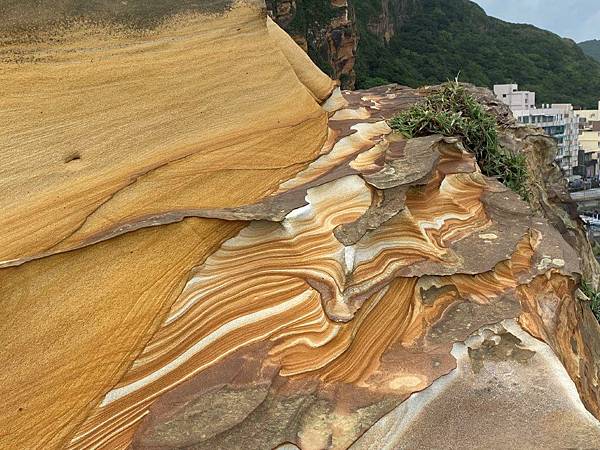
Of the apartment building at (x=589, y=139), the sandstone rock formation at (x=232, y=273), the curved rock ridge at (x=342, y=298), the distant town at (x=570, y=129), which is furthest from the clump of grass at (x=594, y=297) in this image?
the apartment building at (x=589, y=139)

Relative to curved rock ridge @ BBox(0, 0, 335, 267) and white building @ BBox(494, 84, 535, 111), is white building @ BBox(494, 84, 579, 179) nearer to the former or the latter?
white building @ BBox(494, 84, 535, 111)

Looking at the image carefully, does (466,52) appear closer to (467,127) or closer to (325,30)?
(325,30)

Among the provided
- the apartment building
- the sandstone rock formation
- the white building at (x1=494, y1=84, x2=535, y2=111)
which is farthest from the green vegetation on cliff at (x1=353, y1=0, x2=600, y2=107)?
the sandstone rock formation


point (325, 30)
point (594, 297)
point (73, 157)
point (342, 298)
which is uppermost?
point (73, 157)

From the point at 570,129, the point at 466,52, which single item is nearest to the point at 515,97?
the point at 570,129

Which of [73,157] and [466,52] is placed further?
[466,52]

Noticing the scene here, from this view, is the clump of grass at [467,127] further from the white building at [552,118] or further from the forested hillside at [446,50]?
the white building at [552,118]
